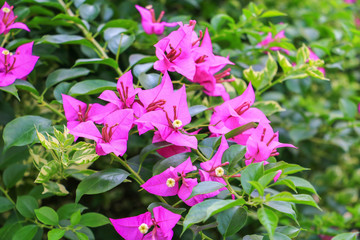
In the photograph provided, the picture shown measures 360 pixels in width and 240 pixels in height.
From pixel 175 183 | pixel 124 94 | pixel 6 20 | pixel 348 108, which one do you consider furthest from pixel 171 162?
pixel 348 108

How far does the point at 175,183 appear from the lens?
600 millimetres

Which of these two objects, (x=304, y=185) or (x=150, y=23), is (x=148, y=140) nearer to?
(x=150, y=23)

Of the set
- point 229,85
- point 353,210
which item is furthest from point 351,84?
point 229,85

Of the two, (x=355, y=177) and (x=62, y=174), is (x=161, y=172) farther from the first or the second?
(x=355, y=177)

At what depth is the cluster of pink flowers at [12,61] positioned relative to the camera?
689 mm

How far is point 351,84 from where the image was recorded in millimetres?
1688

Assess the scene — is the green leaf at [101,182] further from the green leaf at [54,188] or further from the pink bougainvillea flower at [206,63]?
the pink bougainvillea flower at [206,63]

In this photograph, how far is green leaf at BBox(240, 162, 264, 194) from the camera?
22.0 inches

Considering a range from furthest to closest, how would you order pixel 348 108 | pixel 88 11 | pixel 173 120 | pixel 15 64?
1. pixel 348 108
2. pixel 88 11
3. pixel 15 64
4. pixel 173 120

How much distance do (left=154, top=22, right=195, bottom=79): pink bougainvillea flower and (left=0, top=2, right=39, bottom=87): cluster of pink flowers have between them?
0.25 metres

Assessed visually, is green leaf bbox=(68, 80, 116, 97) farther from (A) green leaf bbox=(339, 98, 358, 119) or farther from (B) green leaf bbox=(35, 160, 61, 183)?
(A) green leaf bbox=(339, 98, 358, 119)

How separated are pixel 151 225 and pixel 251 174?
0.59 ft

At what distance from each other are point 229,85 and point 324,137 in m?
0.56

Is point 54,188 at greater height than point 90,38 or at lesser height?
lesser
